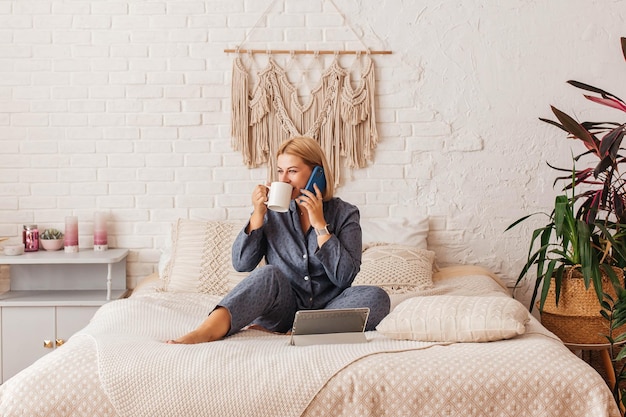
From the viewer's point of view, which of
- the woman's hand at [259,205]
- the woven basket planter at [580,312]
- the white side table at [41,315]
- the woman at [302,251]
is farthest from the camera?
the white side table at [41,315]

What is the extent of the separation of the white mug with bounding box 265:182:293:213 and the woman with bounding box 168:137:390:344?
0.09 m

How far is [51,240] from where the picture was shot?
11.4 ft

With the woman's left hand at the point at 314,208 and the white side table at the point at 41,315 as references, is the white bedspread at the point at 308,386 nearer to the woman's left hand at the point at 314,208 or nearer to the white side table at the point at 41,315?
the woman's left hand at the point at 314,208

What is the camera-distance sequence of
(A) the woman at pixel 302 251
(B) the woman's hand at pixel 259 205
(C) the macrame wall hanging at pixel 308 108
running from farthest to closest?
(C) the macrame wall hanging at pixel 308 108, (B) the woman's hand at pixel 259 205, (A) the woman at pixel 302 251

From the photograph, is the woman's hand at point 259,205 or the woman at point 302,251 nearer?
the woman at point 302,251

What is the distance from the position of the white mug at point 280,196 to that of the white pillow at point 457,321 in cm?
52

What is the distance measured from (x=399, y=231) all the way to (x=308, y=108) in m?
0.76

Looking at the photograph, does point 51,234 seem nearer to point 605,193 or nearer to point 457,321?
point 457,321

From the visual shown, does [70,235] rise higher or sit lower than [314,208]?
lower

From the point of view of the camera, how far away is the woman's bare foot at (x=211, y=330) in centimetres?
206

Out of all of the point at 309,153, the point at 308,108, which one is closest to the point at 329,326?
the point at 309,153

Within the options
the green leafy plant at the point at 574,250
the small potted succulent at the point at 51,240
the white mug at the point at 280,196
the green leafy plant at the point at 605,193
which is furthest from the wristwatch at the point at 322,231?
the small potted succulent at the point at 51,240

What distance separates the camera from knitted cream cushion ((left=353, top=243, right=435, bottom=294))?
9.98 ft

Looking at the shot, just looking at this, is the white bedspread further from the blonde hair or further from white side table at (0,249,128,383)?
white side table at (0,249,128,383)
